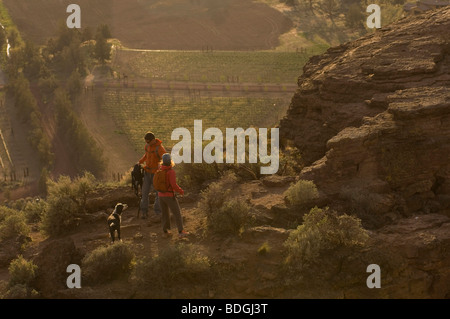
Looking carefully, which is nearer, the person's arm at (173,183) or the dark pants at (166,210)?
the person's arm at (173,183)

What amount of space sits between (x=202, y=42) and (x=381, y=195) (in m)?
60.7

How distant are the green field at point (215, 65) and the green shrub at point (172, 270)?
46.6 meters

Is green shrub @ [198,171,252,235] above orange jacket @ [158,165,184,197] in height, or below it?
below

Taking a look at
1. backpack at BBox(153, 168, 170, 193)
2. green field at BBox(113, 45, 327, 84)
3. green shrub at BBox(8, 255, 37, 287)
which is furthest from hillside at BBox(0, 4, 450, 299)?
green field at BBox(113, 45, 327, 84)

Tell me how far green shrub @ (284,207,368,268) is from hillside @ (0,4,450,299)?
22mm

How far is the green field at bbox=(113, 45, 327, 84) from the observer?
57.4 m

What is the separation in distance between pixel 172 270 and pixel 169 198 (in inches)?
67.3

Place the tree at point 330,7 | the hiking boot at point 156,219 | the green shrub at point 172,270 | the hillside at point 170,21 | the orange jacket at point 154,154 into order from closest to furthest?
1. the green shrub at point 172,270
2. the orange jacket at point 154,154
3. the hiking boot at point 156,219
4. the hillside at point 170,21
5. the tree at point 330,7

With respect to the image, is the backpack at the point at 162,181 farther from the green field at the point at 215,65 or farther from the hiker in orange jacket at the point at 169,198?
the green field at the point at 215,65

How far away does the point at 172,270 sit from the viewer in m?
9.80

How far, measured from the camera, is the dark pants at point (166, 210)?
11133mm

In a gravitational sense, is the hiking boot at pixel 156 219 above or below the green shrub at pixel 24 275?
above

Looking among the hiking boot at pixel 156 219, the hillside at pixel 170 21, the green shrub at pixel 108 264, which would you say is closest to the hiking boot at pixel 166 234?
the hiking boot at pixel 156 219

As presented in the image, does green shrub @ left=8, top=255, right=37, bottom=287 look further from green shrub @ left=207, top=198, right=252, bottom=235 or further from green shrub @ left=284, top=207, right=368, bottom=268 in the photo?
green shrub @ left=284, top=207, right=368, bottom=268
